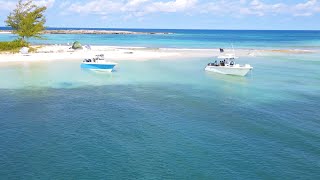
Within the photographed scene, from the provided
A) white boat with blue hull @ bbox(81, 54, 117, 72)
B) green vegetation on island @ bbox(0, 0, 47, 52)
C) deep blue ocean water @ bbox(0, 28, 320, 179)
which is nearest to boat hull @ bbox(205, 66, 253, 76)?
deep blue ocean water @ bbox(0, 28, 320, 179)

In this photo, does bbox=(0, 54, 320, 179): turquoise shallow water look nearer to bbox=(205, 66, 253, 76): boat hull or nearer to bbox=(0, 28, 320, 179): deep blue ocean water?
bbox=(0, 28, 320, 179): deep blue ocean water

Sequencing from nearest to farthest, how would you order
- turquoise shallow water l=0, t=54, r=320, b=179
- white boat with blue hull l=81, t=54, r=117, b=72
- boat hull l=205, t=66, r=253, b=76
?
turquoise shallow water l=0, t=54, r=320, b=179
boat hull l=205, t=66, r=253, b=76
white boat with blue hull l=81, t=54, r=117, b=72

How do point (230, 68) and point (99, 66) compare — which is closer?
point (230, 68)

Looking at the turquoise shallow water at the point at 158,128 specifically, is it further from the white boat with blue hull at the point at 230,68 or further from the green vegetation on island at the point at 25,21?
the green vegetation on island at the point at 25,21

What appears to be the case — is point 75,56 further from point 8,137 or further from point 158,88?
point 8,137

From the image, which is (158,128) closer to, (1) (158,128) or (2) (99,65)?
(1) (158,128)

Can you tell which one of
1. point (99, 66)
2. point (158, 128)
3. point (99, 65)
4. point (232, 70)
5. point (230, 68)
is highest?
point (99, 65)

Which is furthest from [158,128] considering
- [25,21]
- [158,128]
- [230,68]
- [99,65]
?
[25,21]
